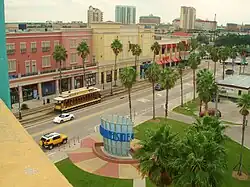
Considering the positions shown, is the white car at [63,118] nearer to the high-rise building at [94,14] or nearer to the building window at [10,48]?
the building window at [10,48]

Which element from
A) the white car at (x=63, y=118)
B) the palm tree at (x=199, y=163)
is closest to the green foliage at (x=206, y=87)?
the white car at (x=63, y=118)

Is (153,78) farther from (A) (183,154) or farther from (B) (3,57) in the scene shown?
(B) (3,57)

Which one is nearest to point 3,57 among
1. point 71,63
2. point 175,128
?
point 175,128

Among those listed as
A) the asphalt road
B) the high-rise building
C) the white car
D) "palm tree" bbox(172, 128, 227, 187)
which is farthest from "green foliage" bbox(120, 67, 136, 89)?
the high-rise building

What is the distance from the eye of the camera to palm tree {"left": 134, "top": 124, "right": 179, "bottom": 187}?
21.7m

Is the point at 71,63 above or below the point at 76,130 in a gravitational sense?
above

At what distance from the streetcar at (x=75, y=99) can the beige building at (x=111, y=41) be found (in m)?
18.2

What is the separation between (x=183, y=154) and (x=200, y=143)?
1323 mm

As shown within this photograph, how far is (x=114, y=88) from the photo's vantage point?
80438 millimetres

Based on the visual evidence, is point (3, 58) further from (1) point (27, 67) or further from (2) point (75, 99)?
(1) point (27, 67)

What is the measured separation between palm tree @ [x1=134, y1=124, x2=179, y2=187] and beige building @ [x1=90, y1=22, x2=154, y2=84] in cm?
6129

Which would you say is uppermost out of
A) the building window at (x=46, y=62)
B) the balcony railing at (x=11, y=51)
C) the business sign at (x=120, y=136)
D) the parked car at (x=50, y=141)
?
the balcony railing at (x=11, y=51)

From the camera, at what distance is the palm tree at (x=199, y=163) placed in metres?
19.2

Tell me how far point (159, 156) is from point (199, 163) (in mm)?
3318
